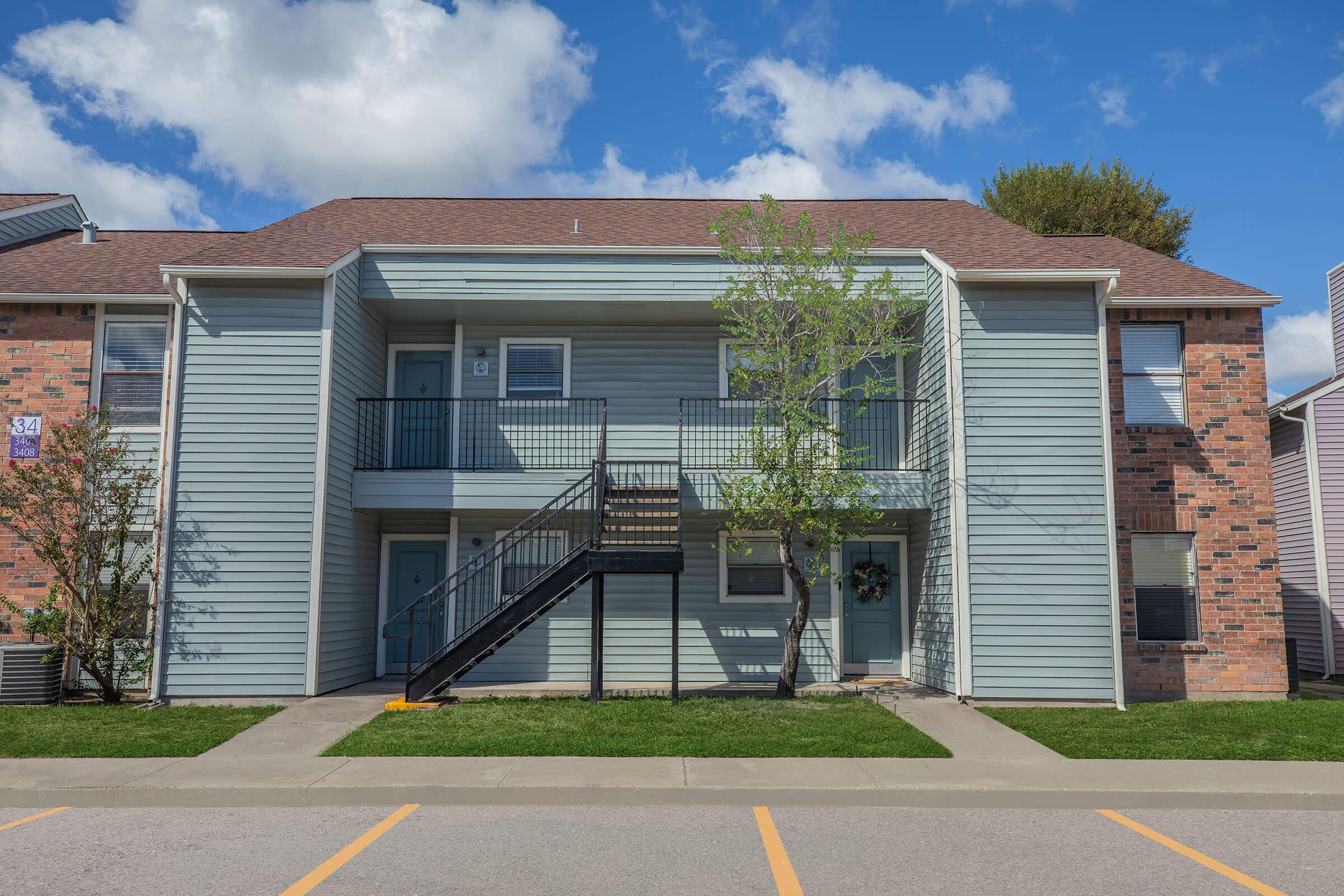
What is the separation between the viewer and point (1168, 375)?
12766 mm

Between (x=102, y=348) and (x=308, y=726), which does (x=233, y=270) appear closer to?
(x=102, y=348)

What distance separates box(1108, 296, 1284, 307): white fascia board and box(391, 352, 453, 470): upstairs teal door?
9.22 m

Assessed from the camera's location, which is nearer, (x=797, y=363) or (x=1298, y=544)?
(x=797, y=363)

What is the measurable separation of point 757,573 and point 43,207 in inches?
529

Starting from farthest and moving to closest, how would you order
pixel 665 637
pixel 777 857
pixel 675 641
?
1. pixel 665 637
2. pixel 675 641
3. pixel 777 857

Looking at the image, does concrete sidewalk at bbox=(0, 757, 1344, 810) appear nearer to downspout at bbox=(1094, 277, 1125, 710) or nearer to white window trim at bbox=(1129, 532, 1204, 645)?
downspout at bbox=(1094, 277, 1125, 710)

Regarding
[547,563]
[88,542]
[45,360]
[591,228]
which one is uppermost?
[591,228]

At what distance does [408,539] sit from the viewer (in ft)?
45.5

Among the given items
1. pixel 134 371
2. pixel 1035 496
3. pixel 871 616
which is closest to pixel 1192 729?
pixel 1035 496

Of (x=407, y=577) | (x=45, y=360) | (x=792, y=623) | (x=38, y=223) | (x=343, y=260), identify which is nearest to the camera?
(x=792, y=623)

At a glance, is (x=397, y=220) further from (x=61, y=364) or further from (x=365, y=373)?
(x=61, y=364)

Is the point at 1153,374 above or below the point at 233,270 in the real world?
below

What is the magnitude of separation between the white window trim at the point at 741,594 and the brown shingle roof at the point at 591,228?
4143 millimetres

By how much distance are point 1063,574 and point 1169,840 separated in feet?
18.9
